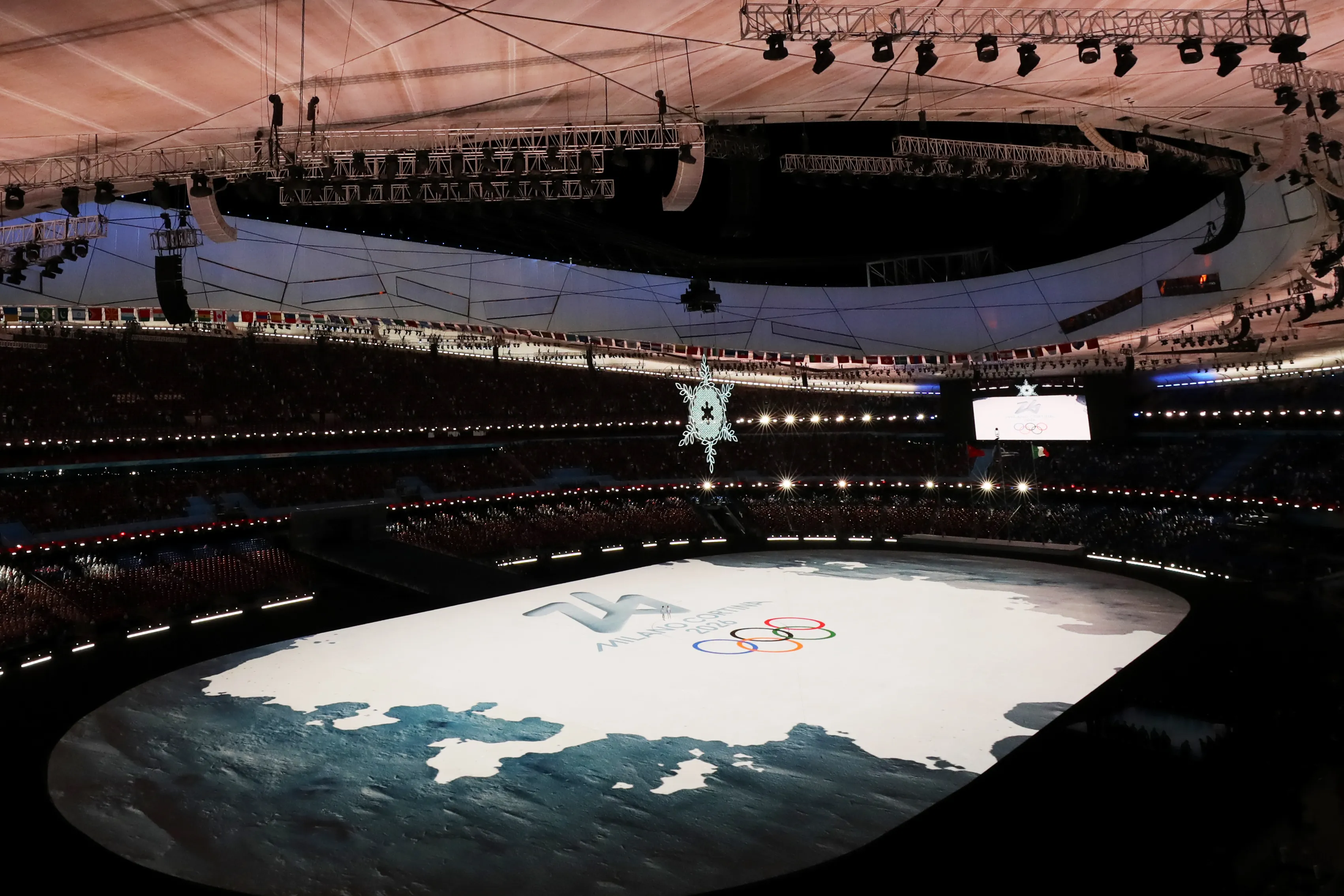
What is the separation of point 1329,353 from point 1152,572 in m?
11.0

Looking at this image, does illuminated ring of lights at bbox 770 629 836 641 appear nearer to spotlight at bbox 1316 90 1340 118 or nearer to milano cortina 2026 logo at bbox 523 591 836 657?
milano cortina 2026 logo at bbox 523 591 836 657

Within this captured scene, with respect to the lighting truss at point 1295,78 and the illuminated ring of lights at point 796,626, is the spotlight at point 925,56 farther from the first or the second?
the illuminated ring of lights at point 796,626

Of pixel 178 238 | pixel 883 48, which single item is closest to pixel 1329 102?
pixel 883 48

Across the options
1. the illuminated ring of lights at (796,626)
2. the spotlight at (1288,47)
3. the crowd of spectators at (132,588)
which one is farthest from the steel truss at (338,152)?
the illuminated ring of lights at (796,626)

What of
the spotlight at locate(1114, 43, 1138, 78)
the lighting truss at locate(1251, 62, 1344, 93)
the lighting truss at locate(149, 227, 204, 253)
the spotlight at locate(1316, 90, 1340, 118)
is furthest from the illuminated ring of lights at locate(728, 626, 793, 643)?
the lighting truss at locate(149, 227, 204, 253)

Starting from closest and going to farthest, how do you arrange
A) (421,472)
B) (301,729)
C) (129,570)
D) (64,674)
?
(301,729), (64,674), (129,570), (421,472)

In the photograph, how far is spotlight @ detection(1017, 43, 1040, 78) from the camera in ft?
29.2

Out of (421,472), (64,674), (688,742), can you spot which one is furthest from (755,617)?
(421,472)

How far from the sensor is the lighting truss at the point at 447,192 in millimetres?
12648

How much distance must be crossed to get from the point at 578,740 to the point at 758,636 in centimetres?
505

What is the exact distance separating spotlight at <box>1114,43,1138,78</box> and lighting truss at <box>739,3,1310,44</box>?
102mm

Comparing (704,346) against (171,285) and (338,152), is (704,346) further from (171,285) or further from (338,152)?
(338,152)

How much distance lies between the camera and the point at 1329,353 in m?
23.2

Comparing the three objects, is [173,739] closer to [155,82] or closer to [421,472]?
[155,82]
